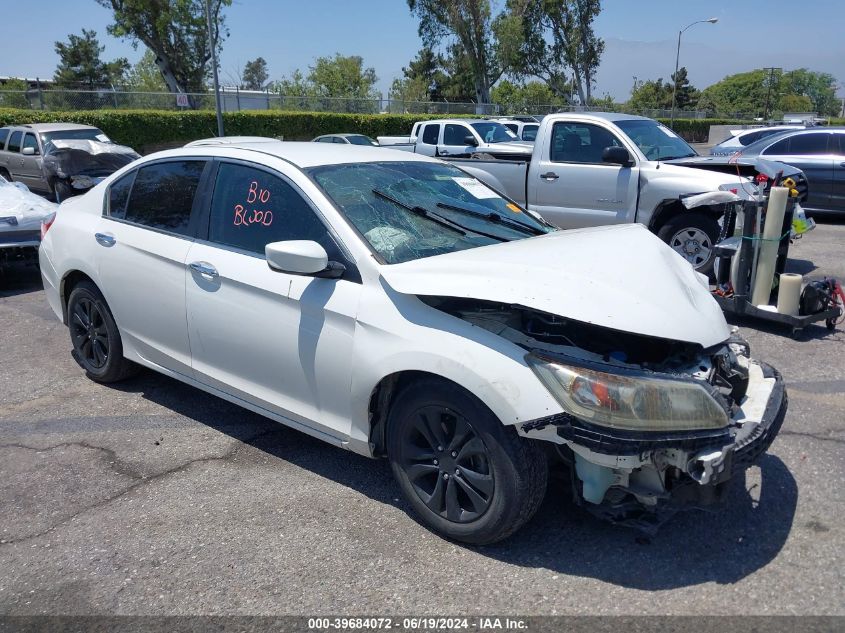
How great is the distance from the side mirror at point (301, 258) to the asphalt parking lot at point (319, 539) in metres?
1.19

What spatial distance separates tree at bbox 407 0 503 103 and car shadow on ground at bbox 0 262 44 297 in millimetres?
44192

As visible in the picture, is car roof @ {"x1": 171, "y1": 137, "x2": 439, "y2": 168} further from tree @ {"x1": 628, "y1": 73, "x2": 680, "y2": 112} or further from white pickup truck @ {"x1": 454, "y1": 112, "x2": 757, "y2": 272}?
tree @ {"x1": 628, "y1": 73, "x2": 680, "y2": 112}

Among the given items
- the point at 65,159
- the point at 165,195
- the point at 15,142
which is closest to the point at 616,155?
the point at 165,195

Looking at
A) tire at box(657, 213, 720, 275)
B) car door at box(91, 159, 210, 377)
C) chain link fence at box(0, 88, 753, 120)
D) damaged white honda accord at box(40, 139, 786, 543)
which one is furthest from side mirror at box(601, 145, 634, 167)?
chain link fence at box(0, 88, 753, 120)

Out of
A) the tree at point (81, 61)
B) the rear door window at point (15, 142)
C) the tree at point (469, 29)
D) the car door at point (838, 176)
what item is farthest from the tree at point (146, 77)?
the car door at point (838, 176)

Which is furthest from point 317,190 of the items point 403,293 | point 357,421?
point 357,421

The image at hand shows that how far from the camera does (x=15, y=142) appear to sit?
15.5 m

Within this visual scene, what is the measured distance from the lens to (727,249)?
6543 mm

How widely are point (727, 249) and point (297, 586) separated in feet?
16.9

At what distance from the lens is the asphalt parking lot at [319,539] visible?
9.56ft

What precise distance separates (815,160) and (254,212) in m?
11.6

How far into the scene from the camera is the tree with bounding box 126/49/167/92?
5847 centimetres

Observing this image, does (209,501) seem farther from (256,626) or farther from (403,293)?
(403,293)

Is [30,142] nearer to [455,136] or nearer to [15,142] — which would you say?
[15,142]
